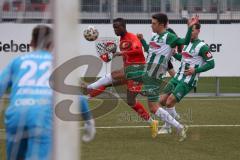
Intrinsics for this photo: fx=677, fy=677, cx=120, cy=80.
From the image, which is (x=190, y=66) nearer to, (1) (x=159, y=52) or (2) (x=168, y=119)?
(1) (x=159, y=52)

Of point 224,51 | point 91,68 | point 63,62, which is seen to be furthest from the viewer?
point 224,51

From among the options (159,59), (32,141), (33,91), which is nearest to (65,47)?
(33,91)

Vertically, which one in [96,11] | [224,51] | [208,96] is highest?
[96,11]

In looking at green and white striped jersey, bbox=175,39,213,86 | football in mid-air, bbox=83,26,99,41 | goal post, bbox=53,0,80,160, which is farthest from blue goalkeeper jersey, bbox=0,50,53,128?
football in mid-air, bbox=83,26,99,41

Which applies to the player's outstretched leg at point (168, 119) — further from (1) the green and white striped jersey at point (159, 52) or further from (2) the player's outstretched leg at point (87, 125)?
(2) the player's outstretched leg at point (87, 125)

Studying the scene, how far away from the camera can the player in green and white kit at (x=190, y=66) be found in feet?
37.3

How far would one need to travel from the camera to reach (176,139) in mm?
11164

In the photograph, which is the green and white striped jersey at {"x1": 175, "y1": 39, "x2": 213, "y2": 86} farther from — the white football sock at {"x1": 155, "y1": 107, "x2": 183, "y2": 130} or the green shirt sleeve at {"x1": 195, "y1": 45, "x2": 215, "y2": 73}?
the white football sock at {"x1": 155, "y1": 107, "x2": 183, "y2": 130}

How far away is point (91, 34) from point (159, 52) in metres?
6.47

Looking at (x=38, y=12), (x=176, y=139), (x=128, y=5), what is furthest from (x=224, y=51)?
(x=38, y=12)

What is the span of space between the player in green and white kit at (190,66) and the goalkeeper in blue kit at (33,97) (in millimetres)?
5677

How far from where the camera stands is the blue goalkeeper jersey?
5926 millimetres

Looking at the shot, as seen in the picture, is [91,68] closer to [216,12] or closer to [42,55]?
[216,12]

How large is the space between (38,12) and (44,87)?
674 mm
